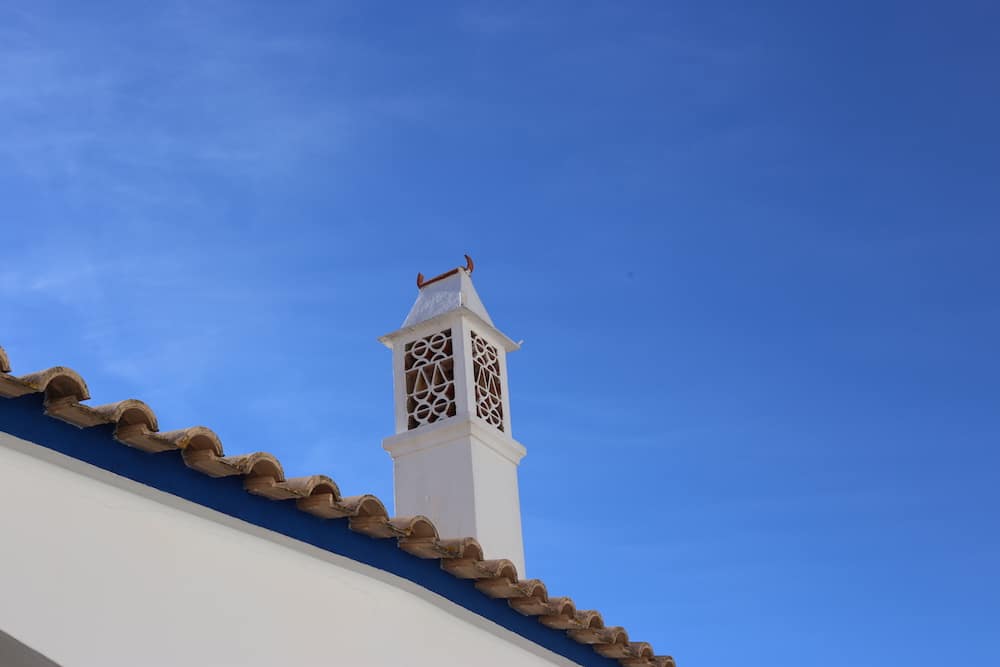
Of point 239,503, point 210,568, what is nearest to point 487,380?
point 239,503

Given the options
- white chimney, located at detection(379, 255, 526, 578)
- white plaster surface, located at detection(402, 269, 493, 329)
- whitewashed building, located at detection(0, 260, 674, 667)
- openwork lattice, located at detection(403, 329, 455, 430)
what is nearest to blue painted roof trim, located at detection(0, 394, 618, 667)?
whitewashed building, located at detection(0, 260, 674, 667)

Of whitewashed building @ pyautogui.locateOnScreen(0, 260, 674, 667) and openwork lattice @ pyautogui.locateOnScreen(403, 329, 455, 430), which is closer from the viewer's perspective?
whitewashed building @ pyautogui.locateOnScreen(0, 260, 674, 667)

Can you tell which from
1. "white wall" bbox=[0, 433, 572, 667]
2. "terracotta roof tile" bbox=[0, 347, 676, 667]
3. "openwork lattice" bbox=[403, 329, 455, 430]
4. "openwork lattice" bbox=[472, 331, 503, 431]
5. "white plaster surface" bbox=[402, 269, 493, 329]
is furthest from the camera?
"white plaster surface" bbox=[402, 269, 493, 329]

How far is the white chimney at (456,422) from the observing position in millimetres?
8258

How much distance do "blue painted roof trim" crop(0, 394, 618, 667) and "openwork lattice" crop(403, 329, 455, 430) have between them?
6.96 ft

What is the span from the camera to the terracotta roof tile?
4.54m

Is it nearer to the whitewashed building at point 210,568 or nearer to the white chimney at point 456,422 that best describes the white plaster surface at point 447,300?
the white chimney at point 456,422

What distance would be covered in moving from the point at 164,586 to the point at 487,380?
4339 mm

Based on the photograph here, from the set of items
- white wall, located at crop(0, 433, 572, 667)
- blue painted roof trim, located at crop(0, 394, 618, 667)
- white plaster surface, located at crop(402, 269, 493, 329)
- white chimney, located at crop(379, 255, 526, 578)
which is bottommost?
white wall, located at crop(0, 433, 572, 667)

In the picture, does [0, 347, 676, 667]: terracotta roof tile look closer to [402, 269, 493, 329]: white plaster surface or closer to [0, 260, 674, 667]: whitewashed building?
[0, 260, 674, 667]: whitewashed building

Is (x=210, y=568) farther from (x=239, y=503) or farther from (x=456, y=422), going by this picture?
(x=456, y=422)

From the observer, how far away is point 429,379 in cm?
889

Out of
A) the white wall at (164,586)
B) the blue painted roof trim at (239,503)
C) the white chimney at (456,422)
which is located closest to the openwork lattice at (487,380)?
the white chimney at (456,422)

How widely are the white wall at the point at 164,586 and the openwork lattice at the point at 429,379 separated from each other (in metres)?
2.74
